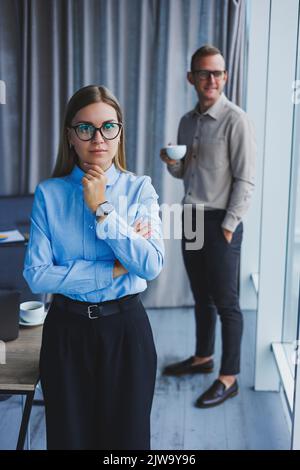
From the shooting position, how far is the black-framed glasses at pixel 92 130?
1188 mm

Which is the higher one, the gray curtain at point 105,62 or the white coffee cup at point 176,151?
the gray curtain at point 105,62

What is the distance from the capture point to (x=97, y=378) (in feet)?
4.31

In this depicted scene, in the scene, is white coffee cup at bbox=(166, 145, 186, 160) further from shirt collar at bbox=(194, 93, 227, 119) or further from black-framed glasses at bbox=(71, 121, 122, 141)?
black-framed glasses at bbox=(71, 121, 122, 141)

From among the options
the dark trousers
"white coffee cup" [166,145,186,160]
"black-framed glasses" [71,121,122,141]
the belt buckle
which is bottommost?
the dark trousers

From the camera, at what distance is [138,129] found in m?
3.20

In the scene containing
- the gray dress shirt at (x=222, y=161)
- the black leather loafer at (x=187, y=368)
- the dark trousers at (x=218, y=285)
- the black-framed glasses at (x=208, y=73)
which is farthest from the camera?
the black leather loafer at (x=187, y=368)

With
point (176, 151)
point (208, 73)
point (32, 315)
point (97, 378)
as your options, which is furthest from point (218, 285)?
point (97, 378)

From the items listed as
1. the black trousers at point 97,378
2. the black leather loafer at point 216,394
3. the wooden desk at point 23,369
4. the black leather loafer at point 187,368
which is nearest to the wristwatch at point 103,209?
the black trousers at point 97,378

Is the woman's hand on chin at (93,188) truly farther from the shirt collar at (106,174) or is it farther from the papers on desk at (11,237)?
the papers on desk at (11,237)

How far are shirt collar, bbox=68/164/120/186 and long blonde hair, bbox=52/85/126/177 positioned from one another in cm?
1

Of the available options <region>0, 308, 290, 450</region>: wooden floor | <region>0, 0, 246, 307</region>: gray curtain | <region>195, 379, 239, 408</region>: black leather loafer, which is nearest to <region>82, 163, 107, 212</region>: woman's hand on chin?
Answer: <region>0, 308, 290, 450</region>: wooden floor

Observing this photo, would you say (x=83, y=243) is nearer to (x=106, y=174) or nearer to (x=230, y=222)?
(x=106, y=174)

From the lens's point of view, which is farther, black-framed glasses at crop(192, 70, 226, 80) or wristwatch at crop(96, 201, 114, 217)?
black-framed glasses at crop(192, 70, 226, 80)

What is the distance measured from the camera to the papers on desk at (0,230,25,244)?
259 cm
